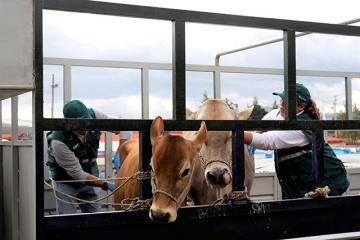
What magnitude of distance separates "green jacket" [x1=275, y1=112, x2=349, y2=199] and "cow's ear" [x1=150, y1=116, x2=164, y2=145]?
1.23m

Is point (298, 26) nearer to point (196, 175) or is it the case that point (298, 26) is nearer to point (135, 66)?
point (196, 175)

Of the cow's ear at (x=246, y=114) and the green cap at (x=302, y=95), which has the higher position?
the green cap at (x=302, y=95)

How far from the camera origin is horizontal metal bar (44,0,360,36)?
2.15 metres

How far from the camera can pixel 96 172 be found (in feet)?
14.2

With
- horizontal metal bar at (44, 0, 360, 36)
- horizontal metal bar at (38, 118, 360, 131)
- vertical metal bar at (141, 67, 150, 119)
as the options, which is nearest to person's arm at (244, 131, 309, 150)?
horizontal metal bar at (38, 118, 360, 131)

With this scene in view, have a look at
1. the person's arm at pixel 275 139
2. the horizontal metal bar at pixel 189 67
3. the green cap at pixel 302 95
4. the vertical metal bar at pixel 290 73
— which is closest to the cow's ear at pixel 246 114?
the green cap at pixel 302 95

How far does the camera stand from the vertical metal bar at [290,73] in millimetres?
2643

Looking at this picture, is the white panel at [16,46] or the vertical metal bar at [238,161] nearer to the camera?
the white panel at [16,46]

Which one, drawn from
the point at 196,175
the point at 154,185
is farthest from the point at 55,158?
the point at 154,185

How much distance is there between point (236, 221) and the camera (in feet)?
8.24

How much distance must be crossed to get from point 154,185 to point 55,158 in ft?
5.52

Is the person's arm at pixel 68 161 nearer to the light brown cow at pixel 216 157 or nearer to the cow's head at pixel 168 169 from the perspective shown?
the light brown cow at pixel 216 157

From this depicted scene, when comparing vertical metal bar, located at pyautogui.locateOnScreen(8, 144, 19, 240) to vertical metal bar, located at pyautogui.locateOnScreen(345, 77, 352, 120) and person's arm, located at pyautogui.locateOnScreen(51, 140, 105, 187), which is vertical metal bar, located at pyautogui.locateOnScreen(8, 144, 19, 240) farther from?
vertical metal bar, located at pyautogui.locateOnScreen(345, 77, 352, 120)

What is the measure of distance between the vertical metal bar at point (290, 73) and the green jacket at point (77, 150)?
163 cm
